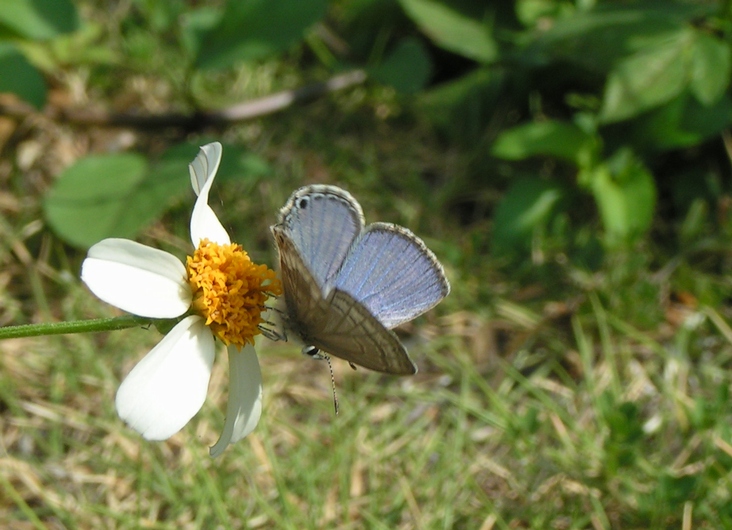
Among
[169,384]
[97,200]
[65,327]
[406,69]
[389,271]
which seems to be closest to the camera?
[65,327]

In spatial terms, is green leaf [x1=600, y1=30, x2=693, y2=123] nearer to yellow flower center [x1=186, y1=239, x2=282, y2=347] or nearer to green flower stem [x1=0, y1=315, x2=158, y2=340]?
yellow flower center [x1=186, y1=239, x2=282, y2=347]

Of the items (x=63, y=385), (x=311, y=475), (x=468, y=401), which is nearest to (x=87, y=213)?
(x=63, y=385)

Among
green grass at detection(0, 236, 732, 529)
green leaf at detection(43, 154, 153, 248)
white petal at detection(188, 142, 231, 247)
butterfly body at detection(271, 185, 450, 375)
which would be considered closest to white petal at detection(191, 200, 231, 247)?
white petal at detection(188, 142, 231, 247)

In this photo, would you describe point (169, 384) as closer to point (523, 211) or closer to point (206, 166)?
point (206, 166)

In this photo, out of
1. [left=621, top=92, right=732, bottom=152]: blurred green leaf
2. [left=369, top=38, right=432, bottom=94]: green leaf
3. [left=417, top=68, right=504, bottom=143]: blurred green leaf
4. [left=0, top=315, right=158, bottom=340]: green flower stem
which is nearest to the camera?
[left=0, top=315, right=158, bottom=340]: green flower stem

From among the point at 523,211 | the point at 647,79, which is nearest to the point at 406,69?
the point at 523,211
